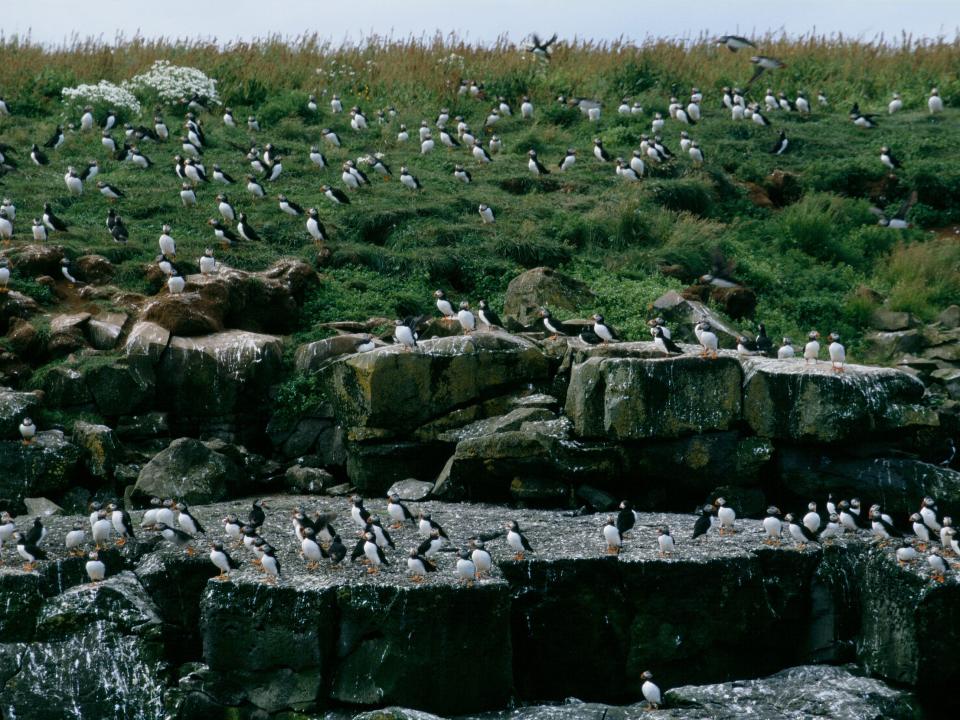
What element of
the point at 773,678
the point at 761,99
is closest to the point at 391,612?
the point at 773,678

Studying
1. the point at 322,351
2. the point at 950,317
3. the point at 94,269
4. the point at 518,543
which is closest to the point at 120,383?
the point at 322,351

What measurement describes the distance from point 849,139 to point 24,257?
23.3 m

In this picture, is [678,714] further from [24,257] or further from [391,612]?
[24,257]

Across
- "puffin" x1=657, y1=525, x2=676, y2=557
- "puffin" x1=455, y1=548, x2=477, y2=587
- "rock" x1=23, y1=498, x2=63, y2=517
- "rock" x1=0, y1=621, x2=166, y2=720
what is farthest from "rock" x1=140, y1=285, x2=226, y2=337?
"puffin" x1=657, y1=525, x2=676, y2=557

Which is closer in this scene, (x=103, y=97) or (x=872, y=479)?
(x=872, y=479)

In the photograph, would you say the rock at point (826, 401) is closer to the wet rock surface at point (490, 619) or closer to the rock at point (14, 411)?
the wet rock surface at point (490, 619)

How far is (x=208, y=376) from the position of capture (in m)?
22.9

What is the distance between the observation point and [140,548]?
1748 centimetres

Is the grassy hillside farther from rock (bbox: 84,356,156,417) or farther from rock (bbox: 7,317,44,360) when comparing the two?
rock (bbox: 84,356,156,417)

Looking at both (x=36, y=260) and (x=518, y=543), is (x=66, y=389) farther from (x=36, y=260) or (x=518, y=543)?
(x=518, y=543)

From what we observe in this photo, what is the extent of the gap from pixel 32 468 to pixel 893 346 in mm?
16381

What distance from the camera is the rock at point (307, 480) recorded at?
21.7 meters

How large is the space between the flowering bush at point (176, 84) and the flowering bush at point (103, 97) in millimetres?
932

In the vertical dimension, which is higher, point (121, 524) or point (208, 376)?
point (208, 376)
